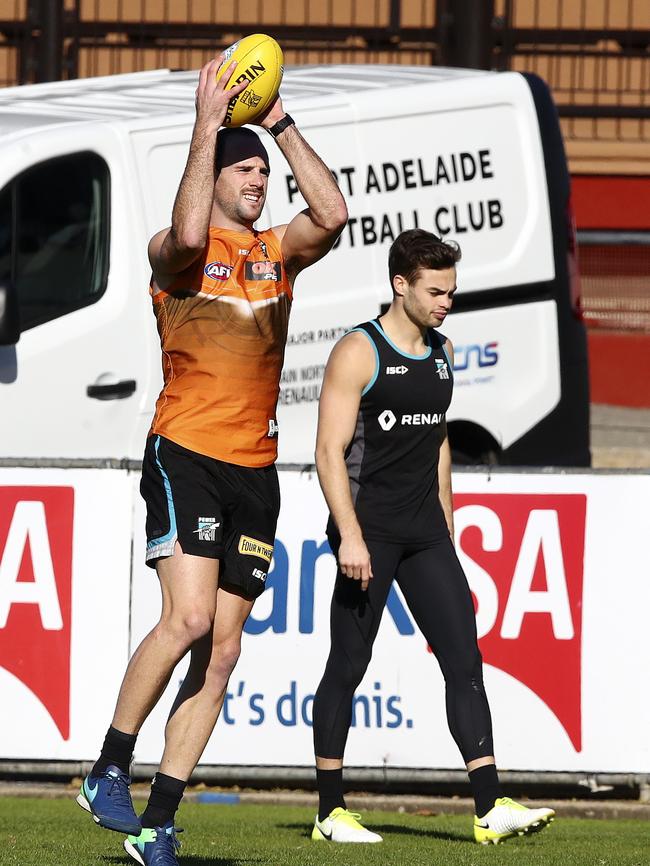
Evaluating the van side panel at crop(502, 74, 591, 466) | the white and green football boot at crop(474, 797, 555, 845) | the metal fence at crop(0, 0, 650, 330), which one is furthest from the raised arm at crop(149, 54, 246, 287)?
the metal fence at crop(0, 0, 650, 330)

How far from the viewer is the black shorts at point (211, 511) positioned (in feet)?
17.1

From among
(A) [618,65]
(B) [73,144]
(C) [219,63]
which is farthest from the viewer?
(A) [618,65]

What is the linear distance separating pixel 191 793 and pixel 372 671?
0.96 meters

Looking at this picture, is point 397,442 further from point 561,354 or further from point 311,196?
point 561,354

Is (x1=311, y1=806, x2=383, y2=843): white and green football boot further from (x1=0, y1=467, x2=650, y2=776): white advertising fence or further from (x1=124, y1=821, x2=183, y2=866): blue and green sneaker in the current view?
(x1=124, y1=821, x2=183, y2=866): blue and green sneaker

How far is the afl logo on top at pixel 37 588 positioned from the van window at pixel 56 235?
139cm

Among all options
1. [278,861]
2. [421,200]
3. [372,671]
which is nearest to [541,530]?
[372,671]

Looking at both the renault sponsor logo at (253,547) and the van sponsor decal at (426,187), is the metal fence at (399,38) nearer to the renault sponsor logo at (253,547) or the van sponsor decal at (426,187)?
the van sponsor decal at (426,187)

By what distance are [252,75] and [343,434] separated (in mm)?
1497

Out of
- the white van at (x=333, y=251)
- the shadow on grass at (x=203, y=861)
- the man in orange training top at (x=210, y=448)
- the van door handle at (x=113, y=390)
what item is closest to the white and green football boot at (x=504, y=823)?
the shadow on grass at (x=203, y=861)

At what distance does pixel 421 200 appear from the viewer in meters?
10.0

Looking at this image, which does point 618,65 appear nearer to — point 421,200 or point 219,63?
point 421,200

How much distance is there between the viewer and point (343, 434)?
618 centimetres

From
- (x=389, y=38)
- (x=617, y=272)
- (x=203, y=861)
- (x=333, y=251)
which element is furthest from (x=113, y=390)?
(x=389, y=38)
